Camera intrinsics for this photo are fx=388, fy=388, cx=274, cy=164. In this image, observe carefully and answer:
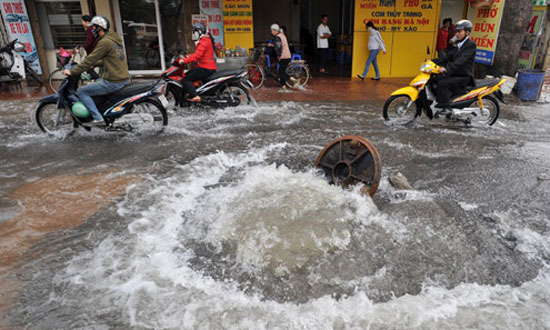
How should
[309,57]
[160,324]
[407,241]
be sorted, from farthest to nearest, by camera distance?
[309,57], [407,241], [160,324]

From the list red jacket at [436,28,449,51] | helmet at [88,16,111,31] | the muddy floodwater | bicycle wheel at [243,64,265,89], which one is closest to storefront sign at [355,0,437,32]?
red jacket at [436,28,449,51]

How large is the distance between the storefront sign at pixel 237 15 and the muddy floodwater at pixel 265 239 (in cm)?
704

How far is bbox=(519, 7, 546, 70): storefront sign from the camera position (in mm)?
10453

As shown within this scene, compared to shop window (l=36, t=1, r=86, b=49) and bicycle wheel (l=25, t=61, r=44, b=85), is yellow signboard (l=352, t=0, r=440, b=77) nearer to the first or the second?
shop window (l=36, t=1, r=86, b=49)

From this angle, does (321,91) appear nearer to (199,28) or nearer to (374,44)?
(374,44)

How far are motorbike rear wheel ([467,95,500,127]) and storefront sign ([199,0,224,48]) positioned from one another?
7.60 m

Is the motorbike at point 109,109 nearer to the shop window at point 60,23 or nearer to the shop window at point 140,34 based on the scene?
the shop window at point 140,34

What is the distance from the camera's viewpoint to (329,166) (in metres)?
4.81

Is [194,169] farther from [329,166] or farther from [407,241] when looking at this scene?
[407,241]

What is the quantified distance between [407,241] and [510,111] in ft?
23.0

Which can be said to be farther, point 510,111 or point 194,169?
point 510,111

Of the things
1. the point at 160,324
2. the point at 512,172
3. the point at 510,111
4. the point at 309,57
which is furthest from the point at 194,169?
the point at 309,57

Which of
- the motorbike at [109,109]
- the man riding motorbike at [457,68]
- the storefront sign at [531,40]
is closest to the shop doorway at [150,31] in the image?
the motorbike at [109,109]

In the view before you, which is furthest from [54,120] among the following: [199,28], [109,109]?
[199,28]
